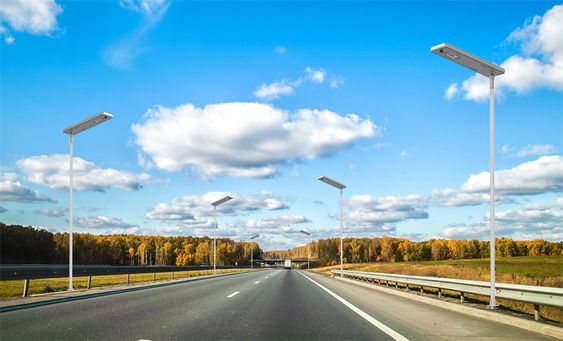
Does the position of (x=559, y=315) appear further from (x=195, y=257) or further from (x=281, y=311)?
(x=195, y=257)

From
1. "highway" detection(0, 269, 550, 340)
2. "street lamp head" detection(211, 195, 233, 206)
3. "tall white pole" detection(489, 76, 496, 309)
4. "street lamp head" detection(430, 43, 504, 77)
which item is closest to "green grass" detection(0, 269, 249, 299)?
"highway" detection(0, 269, 550, 340)

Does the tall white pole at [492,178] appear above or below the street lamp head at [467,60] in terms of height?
below

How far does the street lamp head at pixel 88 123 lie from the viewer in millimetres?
20953

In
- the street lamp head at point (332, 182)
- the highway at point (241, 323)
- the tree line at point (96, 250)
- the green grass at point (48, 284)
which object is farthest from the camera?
the tree line at point (96, 250)

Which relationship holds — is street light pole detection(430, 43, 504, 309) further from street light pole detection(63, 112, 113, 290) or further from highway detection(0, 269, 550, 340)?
street light pole detection(63, 112, 113, 290)

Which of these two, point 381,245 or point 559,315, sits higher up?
point 559,315

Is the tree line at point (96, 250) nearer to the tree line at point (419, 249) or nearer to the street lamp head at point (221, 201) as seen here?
the tree line at point (419, 249)

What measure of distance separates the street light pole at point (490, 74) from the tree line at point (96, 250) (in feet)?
318

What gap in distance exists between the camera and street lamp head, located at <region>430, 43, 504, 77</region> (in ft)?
41.0

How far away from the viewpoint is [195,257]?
572 ft

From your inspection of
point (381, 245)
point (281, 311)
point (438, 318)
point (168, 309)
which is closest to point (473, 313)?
point (438, 318)

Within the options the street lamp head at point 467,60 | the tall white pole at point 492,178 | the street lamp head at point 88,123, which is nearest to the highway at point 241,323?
the tall white pole at point 492,178

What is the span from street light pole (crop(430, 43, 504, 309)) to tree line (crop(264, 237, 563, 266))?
14038 cm

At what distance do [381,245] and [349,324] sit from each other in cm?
19088
